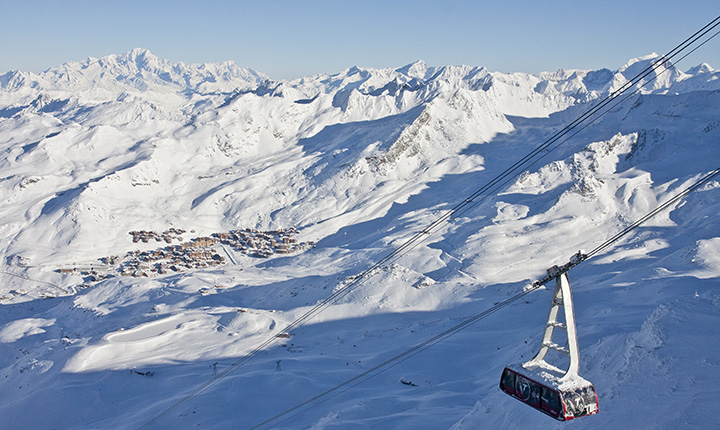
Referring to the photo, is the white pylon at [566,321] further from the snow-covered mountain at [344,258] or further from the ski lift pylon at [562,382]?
the snow-covered mountain at [344,258]

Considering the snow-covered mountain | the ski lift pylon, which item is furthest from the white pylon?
the snow-covered mountain

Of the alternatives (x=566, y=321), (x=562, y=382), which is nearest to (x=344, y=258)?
(x=562, y=382)

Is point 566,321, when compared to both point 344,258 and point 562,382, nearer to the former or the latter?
point 562,382

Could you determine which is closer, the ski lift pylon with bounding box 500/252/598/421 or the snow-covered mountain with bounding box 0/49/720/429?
the ski lift pylon with bounding box 500/252/598/421

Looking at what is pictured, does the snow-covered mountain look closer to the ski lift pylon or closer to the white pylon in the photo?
the ski lift pylon

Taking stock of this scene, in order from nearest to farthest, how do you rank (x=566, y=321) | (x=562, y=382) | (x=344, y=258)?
(x=566, y=321)
(x=562, y=382)
(x=344, y=258)

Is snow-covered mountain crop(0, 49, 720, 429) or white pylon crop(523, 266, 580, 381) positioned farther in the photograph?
snow-covered mountain crop(0, 49, 720, 429)
